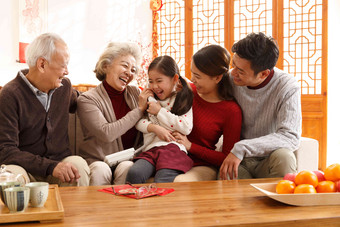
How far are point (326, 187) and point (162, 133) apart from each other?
1108mm

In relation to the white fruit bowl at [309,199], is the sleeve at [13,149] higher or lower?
higher

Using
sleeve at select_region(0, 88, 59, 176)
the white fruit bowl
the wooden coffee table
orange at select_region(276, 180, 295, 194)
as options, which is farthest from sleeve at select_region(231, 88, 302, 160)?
sleeve at select_region(0, 88, 59, 176)

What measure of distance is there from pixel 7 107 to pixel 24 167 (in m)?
0.35

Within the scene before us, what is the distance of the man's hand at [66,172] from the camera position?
86.4 inches

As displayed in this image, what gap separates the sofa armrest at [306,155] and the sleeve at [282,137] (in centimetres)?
14

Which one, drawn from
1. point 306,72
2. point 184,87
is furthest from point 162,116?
point 306,72

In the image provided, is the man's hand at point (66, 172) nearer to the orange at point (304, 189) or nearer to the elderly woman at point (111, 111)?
the elderly woman at point (111, 111)

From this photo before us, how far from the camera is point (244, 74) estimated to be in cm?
256

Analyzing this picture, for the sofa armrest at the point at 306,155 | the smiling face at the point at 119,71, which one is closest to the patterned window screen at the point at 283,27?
the sofa armrest at the point at 306,155

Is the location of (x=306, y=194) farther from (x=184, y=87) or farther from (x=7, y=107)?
(x=7, y=107)

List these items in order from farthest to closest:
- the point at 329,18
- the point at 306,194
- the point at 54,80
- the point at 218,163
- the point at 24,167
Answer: the point at 329,18, the point at 218,163, the point at 54,80, the point at 24,167, the point at 306,194

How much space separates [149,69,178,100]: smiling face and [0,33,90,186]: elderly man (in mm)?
531

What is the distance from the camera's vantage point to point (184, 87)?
2.64 meters

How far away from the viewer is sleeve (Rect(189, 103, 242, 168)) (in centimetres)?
255
